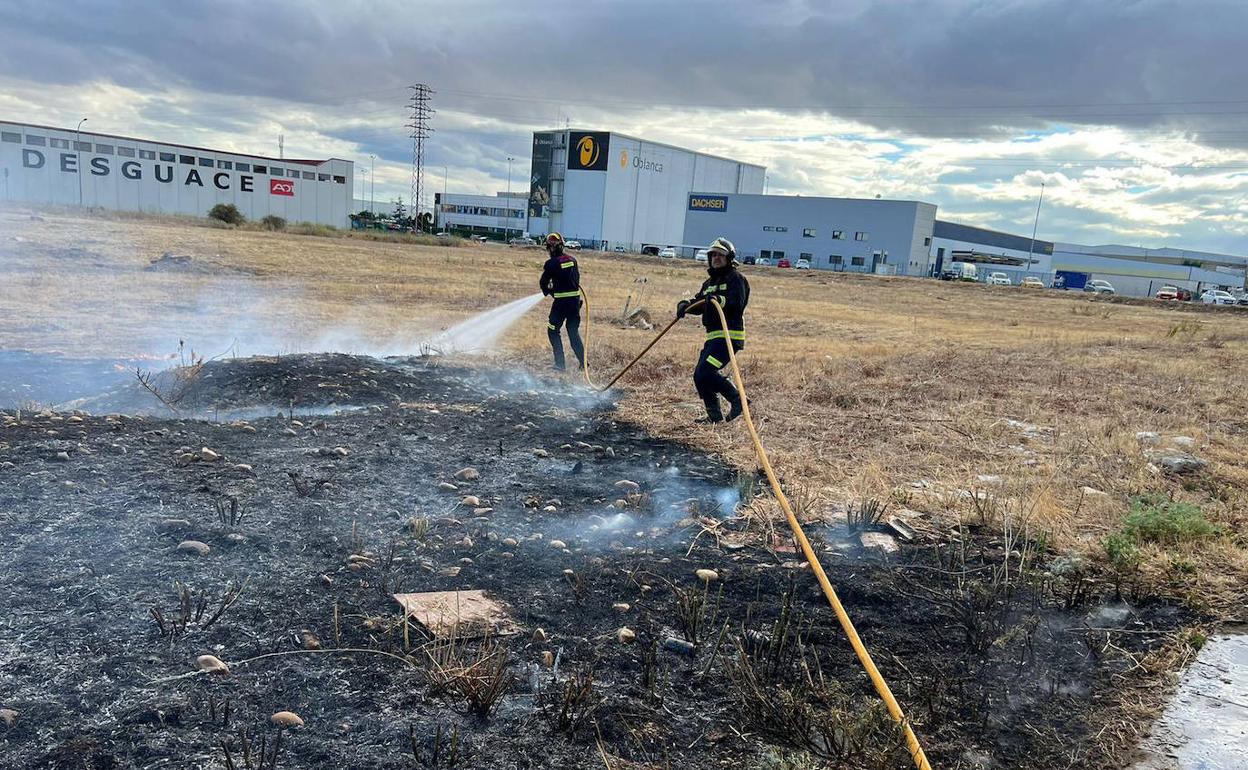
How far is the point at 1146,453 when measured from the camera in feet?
21.5

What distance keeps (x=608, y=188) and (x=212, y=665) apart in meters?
81.5

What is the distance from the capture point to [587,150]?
3241 inches

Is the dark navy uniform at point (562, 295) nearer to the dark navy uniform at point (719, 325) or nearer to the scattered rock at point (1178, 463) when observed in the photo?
the dark navy uniform at point (719, 325)

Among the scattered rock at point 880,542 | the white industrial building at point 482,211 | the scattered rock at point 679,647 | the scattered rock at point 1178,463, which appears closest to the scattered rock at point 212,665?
the scattered rock at point 679,647

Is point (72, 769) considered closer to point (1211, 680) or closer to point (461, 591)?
point (461, 591)

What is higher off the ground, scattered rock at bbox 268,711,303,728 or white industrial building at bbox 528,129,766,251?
white industrial building at bbox 528,129,766,251

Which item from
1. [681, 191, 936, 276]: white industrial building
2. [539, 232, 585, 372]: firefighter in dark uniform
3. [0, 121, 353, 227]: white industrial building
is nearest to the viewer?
[539, 232, 585, 372]: firefighter in dark uniform

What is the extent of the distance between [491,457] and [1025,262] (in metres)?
93.1

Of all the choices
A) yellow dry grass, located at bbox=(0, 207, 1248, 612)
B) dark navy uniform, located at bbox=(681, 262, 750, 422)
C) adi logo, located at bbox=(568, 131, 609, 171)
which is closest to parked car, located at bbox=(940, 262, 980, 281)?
adi logo, located at bbox=(568, 131, 609, 171)

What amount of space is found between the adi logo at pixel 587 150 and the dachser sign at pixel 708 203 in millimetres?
9990

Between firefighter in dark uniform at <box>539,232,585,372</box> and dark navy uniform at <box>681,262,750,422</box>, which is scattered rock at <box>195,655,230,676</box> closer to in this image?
dark navy uniform at <box>681,262,750,422</box>

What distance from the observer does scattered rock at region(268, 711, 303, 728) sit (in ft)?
8.27

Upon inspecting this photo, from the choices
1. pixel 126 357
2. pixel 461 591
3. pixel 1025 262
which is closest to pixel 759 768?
pixel 461 591

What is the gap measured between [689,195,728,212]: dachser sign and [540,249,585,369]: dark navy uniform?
240ft
